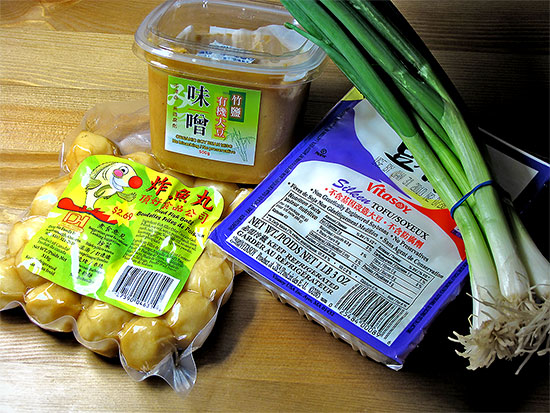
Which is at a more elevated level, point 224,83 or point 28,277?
point 224,83

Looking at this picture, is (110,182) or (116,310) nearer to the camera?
(116,310)

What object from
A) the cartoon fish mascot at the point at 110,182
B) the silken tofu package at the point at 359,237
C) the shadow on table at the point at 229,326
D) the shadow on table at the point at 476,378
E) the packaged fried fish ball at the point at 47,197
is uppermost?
the silken tofu package at the point at 359,237

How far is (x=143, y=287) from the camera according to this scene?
2.56 ft

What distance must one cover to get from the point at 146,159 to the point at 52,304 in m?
0.26

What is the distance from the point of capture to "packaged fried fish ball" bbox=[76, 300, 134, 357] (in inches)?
29.5

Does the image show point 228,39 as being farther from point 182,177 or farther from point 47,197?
point 47,197

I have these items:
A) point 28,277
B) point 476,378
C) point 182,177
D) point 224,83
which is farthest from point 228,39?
point 476,378

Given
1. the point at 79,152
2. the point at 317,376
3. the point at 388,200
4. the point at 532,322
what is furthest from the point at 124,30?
the point at 532,322

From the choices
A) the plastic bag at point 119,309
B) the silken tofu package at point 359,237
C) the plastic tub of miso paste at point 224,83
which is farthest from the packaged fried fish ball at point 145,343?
the plastic tub of miso paste at point 224,83

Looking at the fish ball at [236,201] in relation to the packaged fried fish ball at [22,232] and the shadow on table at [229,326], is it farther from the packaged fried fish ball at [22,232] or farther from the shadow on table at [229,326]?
the packaged fried fish ball at [22,232]

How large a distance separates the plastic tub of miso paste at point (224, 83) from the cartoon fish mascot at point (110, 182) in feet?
0.19

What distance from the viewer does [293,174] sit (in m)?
0.84

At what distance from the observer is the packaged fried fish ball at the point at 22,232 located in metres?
0.81

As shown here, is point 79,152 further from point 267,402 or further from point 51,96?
point 267,402
